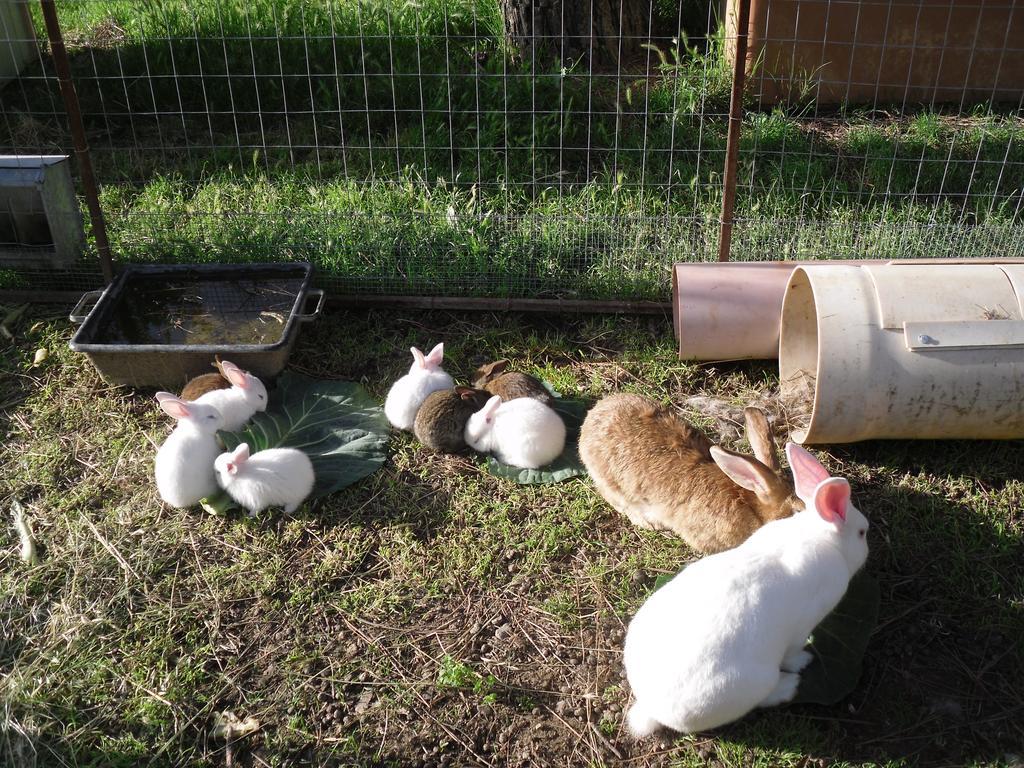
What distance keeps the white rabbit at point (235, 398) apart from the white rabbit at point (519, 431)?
932 mm

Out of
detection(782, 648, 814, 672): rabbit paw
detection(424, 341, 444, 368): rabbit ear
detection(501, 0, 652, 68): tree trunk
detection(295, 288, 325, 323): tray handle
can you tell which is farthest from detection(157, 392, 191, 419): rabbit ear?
detection(501, 0, 652, 68): tree trunk

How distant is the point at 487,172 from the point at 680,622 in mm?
3926

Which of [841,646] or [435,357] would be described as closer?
[841,646]

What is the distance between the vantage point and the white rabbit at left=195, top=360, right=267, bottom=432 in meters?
3.76

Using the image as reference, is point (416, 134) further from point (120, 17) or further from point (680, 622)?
point (680, 622)

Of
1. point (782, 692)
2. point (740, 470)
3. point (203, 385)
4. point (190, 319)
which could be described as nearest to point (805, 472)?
point (740, 470)

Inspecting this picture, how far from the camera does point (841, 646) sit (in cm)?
282

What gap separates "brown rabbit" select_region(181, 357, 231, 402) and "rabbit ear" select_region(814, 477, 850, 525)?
2497 mm

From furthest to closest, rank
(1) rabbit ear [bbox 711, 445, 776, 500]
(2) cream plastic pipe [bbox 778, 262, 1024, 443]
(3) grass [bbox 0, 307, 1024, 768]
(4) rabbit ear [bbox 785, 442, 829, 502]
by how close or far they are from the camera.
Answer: (2) cream plastic pipe [bbox 778, 262, 1024, 443] → (1) rabbit ear [bbox 711, 445, 776, 500] → (4) rabbit ear [bbox 785, 442, 829, 502] → (3) grass [bbox 0, 307, 1024, 768]

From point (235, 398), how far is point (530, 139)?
3.00 meters

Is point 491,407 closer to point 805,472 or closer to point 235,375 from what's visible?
point 235,375

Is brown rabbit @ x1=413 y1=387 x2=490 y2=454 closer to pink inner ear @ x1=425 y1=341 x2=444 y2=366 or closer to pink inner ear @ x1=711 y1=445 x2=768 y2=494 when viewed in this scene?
pink inner ear @ x1=425 y1=341 x2=444 y2=366

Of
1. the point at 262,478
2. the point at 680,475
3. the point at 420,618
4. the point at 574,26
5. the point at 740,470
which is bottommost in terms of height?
the point at 420,618

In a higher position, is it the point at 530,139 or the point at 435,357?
the point at 530,139
